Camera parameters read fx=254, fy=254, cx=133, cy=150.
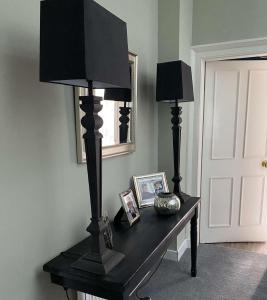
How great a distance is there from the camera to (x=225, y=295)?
6.56 feet

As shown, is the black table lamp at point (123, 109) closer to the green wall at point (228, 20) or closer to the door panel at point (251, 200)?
the green wall at point (228, 20)

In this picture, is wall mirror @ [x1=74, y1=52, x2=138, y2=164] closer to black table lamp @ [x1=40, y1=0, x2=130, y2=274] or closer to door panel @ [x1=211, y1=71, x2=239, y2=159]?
black table lamp @ [x1=40, y1=0, x2=130, y2=274]

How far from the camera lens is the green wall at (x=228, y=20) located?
7.34ft

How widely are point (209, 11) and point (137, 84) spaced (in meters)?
1.12

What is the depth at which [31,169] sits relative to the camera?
1.13 meters

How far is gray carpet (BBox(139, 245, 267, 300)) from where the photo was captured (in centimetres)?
201

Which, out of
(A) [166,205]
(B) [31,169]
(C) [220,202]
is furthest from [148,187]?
(C) [220,202]

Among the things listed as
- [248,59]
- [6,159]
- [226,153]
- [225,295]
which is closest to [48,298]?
[6,159]

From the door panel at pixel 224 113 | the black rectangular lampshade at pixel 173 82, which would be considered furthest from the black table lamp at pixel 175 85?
the door panel at pixel 224 113

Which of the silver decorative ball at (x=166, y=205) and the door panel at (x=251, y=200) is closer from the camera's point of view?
the silver decorative ball at (x=166, y=205)

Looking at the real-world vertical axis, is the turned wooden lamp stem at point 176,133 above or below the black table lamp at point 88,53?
below

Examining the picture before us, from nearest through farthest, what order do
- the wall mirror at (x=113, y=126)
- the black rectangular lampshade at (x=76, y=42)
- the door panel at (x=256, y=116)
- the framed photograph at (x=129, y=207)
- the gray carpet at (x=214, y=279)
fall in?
the black rectangular lampshade at (x=76, y=42) → the wall mirror at (x=113, y=126) → the framed photograph at (x=129, y=207) → the gray carpet at (x=214, y=279) → the door panel at (x=256, y=116)

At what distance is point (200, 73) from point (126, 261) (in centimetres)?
199

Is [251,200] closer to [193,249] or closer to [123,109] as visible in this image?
[193,249]
